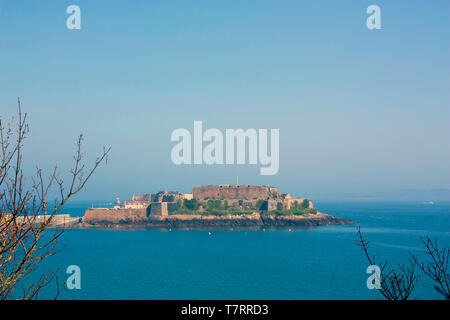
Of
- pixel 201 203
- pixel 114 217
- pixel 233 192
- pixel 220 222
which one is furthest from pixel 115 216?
pixel 233 192

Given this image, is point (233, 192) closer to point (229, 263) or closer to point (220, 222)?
point (220, 222)

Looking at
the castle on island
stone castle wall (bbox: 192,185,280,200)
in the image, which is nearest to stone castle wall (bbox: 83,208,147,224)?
the castle on island

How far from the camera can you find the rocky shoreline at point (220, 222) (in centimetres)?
4369

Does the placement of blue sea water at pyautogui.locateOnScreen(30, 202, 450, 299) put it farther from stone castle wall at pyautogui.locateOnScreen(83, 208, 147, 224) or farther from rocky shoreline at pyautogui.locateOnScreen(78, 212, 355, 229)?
stone castle wall at pyautogui.locateOnScreen(83, 208, 147, 224)

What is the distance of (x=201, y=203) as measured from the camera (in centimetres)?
4628

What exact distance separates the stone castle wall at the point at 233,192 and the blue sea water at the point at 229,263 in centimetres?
787

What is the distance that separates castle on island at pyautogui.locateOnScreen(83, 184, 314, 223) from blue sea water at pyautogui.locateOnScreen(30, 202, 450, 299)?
4692 mm

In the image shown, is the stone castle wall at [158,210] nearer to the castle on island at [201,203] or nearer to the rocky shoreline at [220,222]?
the castle on island at [201,203]

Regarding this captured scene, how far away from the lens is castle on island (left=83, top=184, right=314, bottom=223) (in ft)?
147

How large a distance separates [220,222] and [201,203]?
9.42 feet
